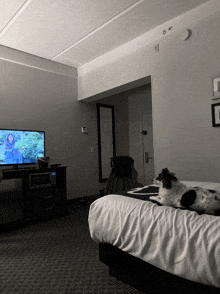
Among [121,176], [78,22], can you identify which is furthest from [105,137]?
[78,22]

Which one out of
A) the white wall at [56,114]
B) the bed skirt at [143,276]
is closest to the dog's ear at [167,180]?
the bed skirt at [143,276]

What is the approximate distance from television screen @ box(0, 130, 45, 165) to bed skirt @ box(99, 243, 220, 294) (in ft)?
8.33

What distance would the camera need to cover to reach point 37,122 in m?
4.39

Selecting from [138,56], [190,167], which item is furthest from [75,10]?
[190,167]

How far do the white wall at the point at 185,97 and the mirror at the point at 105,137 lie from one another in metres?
1.69

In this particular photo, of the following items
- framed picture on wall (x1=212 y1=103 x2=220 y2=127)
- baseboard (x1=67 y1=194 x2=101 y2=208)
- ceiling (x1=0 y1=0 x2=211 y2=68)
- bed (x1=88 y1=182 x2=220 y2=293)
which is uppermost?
ceiling (x1=0 y1=0 x2=211 y2=68)

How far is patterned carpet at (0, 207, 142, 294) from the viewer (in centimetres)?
171

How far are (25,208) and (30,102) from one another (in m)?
2.04

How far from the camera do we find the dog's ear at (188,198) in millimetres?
1362

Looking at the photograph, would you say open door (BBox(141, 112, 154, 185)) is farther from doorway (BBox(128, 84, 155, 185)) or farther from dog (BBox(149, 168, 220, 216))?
dog (BBox(149, 168, 220, 216))

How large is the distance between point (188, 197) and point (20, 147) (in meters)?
3.10

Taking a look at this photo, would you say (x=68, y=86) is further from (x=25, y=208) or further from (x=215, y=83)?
(x=215, y=83)

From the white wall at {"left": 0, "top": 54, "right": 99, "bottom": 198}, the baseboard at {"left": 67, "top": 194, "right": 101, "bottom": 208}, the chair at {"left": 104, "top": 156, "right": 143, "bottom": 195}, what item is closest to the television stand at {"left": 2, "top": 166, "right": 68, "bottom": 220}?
the baseboard at {"left": 67, "top": 194, "right": 101, "bottom": 208}

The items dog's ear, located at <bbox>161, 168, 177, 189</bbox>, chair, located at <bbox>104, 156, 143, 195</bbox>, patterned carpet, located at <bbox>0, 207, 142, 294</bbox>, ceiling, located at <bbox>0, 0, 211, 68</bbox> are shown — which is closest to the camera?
dog's ear, located at <bbox>161, 168, 177, 189</bbox>
